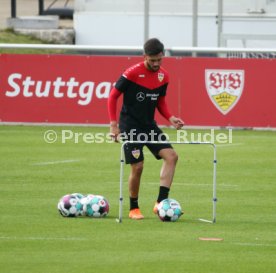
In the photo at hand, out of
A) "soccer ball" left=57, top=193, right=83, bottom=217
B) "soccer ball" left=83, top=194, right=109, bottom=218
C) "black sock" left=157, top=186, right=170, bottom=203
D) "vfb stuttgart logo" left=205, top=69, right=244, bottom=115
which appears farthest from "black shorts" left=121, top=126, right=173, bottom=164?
"vfb stuttgart logo" left=205, top=69, right=244, bottom=115

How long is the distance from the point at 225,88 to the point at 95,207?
12569mm

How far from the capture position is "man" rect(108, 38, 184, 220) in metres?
14.0

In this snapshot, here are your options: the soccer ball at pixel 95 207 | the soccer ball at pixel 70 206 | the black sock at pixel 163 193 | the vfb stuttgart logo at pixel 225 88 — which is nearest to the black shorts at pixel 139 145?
the black sock at pixel 163 193

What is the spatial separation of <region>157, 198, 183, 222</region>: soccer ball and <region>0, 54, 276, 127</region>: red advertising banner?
12.7m

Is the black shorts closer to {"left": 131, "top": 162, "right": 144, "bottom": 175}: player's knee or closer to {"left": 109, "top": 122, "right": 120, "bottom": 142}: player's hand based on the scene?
{"left": 131, "top": 162, "right": 144, "bottom": 175}: player's knee

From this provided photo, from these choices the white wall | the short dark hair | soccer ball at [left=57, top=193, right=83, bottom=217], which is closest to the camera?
the short dark hair

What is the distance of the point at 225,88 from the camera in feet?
86.0

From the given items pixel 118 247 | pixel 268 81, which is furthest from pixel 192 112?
pixel 118 247

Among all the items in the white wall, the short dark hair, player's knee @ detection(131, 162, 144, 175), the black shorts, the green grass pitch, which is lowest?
the white wall

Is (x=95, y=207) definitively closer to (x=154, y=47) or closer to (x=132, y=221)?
(x=132, y=221)

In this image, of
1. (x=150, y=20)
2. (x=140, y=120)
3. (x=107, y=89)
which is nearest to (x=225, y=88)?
(x=107, y=89)

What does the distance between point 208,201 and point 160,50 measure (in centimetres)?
292

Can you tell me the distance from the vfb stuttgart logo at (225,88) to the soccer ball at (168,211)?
12655 mm

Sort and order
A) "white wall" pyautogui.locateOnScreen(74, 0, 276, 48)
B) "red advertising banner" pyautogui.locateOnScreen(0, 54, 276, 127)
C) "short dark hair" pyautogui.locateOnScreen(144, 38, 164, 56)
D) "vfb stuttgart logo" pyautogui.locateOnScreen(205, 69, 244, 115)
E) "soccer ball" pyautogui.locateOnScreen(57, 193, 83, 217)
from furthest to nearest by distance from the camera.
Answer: "white wall" pyautogui.locateOnScreen(74, 0, 276, 48)
"red advertising banner" pyautogui.locateOnScreen(0, 54, 276, 127)
"vfb stuttgart logo" pyautogui.locateOnScreen(205, 69, 244, 115)
"soccer ball" pyautogui.locateOnScreen(57, 193, 83, 217)
"short dark hair" pyautogui.locateOnScreen(144, 38, 164, 56)
